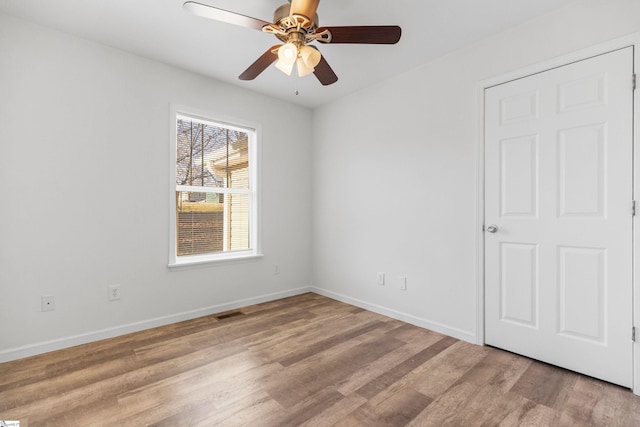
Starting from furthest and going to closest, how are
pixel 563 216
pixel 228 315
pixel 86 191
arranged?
pixel 228 315 → pixel 86 191 → pixel 563 216

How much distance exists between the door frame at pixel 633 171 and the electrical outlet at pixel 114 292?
10.3ft

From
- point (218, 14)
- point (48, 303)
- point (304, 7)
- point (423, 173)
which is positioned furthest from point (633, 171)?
point (48, 303)

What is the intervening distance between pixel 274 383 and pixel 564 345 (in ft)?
6.66

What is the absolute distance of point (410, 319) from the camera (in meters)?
3.02

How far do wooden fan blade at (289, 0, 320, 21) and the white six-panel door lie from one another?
1.68 metres

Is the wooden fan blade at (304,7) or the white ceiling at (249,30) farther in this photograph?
the white ceiling at (249,30)

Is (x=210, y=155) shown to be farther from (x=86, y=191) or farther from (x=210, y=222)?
(x=86, y=191)

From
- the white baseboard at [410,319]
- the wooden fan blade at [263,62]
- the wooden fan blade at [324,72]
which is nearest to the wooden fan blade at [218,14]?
the wooden fan blade at [263,62]

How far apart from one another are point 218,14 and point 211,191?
2039mm

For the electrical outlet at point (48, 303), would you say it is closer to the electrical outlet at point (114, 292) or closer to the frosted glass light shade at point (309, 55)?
the electrical outlet at point (114, 292)

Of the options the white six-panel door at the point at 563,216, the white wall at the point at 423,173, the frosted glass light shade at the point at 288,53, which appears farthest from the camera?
the white wall at the point at 423,173

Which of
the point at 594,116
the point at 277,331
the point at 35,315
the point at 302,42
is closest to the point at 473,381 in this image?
the point at 277,331

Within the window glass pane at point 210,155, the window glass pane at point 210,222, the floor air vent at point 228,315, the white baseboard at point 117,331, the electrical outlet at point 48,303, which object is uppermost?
the window glass pane at point 210,155

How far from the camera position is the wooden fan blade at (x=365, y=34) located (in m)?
1.76
